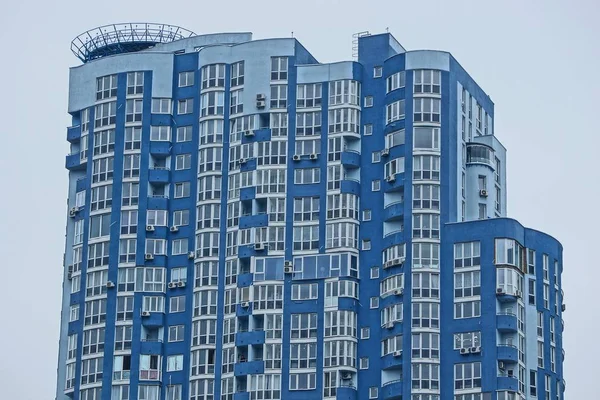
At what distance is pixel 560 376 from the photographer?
183m

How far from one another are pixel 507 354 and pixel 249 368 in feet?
80.6

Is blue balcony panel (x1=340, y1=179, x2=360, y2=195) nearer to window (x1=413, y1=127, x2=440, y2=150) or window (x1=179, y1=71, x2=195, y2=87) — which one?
window (x1=413, y1=127, x2=440, y2=150)

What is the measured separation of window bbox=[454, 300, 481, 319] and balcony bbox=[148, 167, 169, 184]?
108 feet

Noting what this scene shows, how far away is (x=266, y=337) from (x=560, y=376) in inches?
1106

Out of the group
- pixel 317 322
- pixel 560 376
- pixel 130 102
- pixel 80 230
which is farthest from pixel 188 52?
pixel 560 376

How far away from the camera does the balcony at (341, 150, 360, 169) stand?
609ft

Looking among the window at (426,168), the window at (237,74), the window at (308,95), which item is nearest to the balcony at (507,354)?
the window at (426,168)

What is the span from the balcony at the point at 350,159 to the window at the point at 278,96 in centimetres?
817

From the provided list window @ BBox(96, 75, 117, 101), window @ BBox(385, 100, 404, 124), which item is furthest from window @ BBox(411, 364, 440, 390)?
window @ BBox(96, 75, 117, 101)

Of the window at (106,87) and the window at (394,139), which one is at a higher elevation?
the window at (106,87)

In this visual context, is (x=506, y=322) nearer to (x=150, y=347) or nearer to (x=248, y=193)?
(x=248, y=193)

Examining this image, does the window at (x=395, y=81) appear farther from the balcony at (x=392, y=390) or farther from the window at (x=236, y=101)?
the balcony at (x=392, y=390)

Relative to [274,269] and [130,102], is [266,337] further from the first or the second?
[130,102]

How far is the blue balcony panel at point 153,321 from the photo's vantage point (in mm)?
186750
